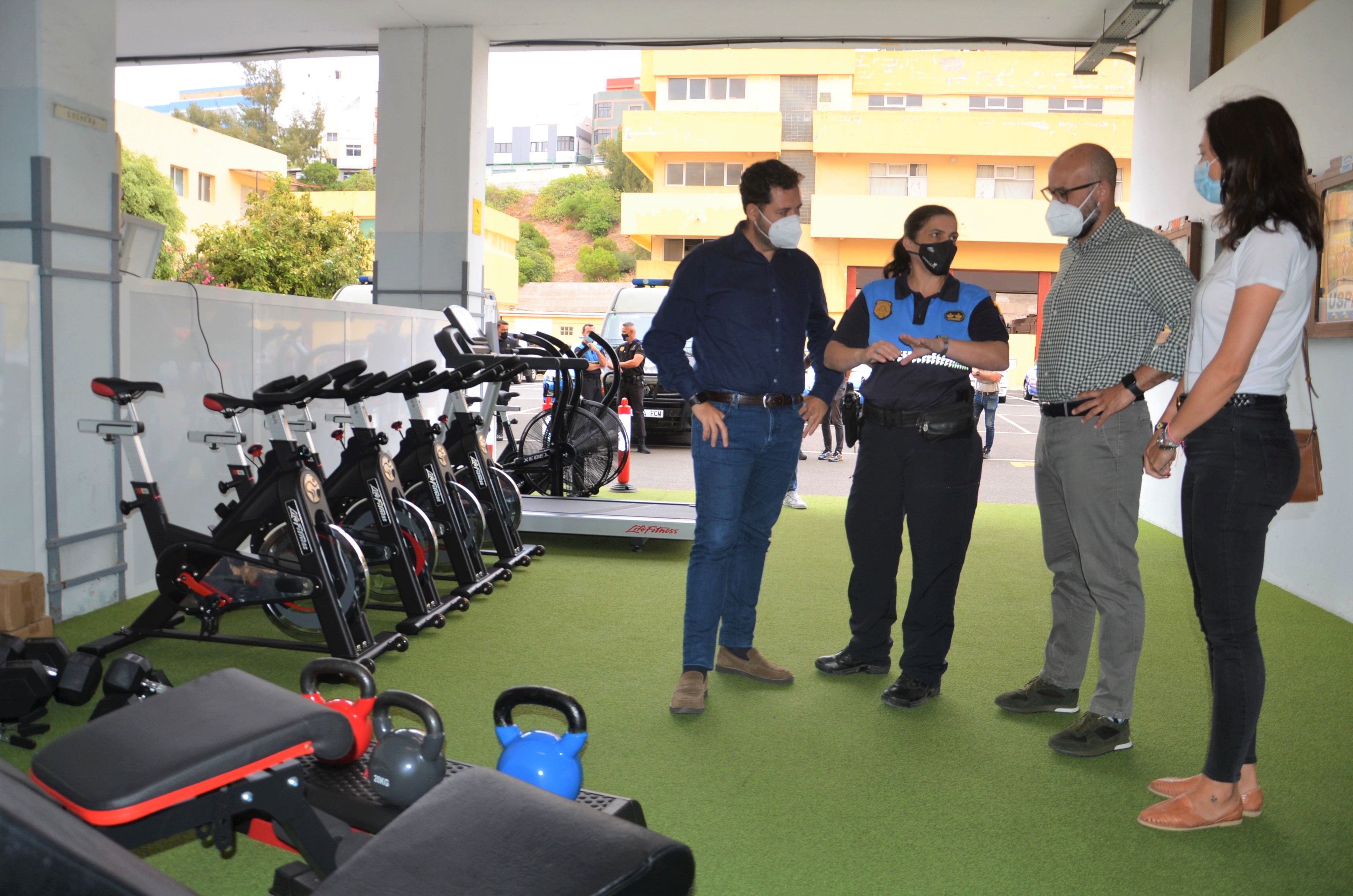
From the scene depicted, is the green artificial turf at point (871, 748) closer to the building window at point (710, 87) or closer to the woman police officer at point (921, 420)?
the woman police officer at point (921, 420)

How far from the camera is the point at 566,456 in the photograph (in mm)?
6562

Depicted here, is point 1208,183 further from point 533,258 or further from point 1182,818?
point 533,258

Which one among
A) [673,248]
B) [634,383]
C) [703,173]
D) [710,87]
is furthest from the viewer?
[673,248]

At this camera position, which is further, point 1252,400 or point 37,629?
point 37,629

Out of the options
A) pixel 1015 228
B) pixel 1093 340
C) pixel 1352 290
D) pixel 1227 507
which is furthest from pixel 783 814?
pixel 1015 228

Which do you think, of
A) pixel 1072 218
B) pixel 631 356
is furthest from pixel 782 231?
pixel 631 356

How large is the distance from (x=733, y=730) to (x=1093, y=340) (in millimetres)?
1500

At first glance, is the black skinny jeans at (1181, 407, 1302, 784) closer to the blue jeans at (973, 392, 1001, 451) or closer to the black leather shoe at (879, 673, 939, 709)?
the black leather shoe at (879, 673, 939, 709)

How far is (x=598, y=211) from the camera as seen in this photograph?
228 ft

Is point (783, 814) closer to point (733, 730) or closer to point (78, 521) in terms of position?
point (733, 730)

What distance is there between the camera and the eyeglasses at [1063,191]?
276cm

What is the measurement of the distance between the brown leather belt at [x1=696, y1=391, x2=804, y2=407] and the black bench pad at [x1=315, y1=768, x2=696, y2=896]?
1.91m

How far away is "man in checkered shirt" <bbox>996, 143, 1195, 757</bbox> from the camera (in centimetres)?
268

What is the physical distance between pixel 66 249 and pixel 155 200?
1089 inches
